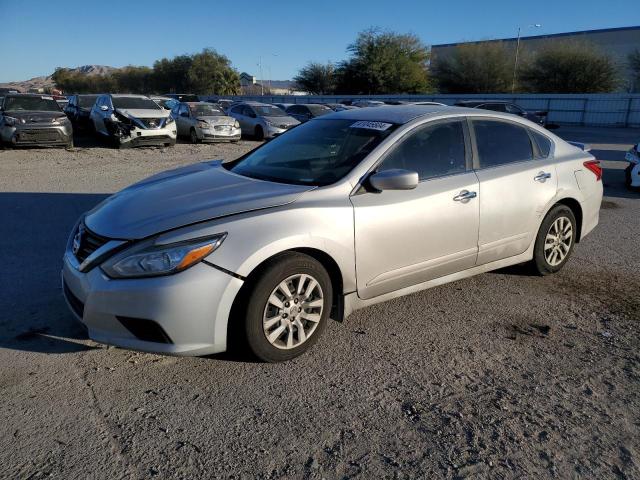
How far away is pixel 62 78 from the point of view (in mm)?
111750

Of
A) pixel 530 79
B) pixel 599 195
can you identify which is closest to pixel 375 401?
pixel 599 195

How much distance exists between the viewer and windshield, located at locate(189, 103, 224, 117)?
60.7 feet

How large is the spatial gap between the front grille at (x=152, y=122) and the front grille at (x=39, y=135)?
234cm

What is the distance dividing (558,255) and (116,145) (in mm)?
14174

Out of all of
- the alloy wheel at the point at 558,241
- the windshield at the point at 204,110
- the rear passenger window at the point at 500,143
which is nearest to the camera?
the rear passenger window at the point at 500,143

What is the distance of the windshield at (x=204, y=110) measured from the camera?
18.5 metres

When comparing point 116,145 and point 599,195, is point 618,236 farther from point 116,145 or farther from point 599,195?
point 116,145

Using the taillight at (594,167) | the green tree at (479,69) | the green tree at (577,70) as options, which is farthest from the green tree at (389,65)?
the taillight at (594,167)

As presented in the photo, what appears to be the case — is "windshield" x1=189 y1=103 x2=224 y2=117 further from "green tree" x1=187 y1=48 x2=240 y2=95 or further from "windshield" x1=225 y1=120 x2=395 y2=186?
"green tree" x1=187 y1=48 x2=240 y2=95

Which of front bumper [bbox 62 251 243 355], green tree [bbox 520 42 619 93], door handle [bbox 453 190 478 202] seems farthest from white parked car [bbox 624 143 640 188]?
green tree [bbox 520 42 619 93]

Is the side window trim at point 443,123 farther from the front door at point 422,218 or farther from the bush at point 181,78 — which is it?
the bush at point 181,78

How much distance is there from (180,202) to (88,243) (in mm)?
645

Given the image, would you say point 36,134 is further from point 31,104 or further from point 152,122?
point 152,122

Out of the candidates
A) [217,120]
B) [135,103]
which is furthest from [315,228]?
Result: [217,120]
